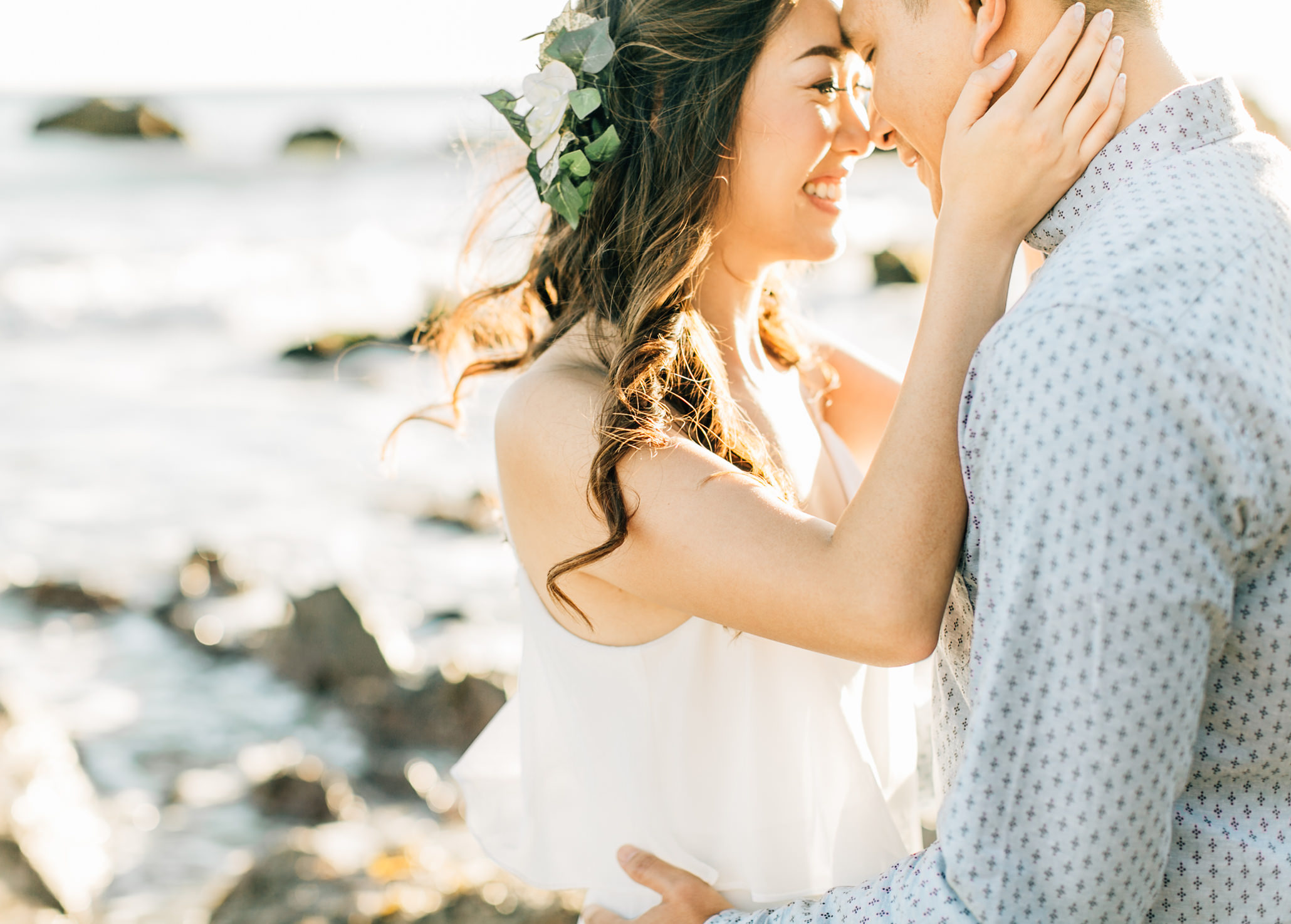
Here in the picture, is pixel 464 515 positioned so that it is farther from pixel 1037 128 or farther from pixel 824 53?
pixel 1037 128

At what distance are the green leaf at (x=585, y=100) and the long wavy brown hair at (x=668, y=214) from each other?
74 millimetres

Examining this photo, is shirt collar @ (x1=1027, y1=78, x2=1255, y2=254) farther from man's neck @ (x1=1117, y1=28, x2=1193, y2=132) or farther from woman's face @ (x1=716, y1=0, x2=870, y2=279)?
woman's face @ (x1=716, y1=0, x2=870, y2=279)

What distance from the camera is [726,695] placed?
220 centimetres

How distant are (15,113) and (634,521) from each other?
52.0 meters

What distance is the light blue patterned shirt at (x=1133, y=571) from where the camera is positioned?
122 centimetres

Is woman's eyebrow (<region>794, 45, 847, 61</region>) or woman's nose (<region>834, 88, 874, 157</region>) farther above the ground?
woman's eyebrow (<region>794, 45, 847, 61</region>)

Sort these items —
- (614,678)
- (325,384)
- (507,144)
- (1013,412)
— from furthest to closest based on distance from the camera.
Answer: (325,384)
(507,144)
(614,678)
(1013,412)

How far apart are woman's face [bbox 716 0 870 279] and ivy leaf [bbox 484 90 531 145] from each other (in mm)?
468

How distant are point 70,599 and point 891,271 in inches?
463

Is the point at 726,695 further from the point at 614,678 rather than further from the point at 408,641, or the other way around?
the point at 408,641

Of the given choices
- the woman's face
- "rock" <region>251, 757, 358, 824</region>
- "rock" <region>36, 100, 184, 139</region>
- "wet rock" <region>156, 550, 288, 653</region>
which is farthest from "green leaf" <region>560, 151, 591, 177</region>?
"rock" <region>36, 100, 184, 139</region>

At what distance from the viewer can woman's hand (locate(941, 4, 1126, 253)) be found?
5.12 ft

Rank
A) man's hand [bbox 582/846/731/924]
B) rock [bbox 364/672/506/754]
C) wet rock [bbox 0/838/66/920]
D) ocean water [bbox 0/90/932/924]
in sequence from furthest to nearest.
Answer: rock [bbox 364/672/506/754] < ocean water [bbox 0/90/932/924] < wet rock [bbox 0/838/66/920] < man's hand [bbox 582/846/731/924]

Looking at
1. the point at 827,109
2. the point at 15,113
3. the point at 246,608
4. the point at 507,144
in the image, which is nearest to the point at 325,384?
the point at 246,608
